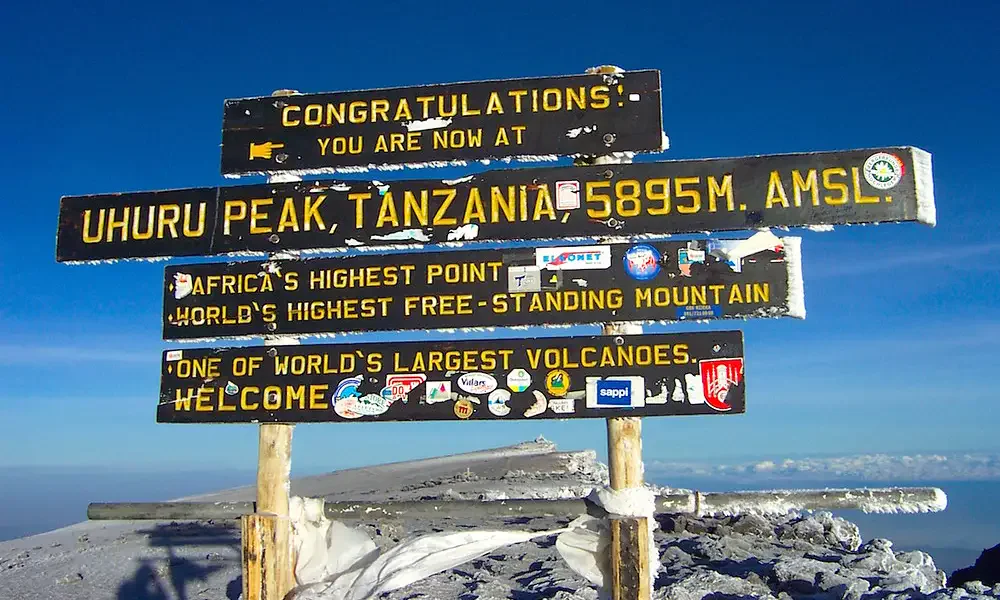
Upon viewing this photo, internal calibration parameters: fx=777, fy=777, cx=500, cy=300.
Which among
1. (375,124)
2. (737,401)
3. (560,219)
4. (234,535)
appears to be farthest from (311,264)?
(234,535)

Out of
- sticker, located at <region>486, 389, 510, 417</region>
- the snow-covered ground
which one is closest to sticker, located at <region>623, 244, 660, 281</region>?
sticker, located at <region>486, 389, 510, 417</region>

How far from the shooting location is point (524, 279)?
5234 millimetres

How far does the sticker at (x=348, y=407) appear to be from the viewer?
537 cm

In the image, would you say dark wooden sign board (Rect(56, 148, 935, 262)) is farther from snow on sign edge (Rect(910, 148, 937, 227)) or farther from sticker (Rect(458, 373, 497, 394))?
sticker (Rect(458, 373, 497, 394))

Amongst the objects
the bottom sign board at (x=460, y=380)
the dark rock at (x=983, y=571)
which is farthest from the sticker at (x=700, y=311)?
the dark rock at (x=983, y=571)

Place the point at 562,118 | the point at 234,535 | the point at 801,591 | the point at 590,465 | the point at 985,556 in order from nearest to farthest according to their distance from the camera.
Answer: the point at 562,118, the point at 801,591, the point at 985,556, the point at 234,535, the point at 590,465

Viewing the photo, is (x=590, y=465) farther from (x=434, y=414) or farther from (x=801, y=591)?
(x=434, y=414)

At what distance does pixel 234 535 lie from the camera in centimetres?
1052

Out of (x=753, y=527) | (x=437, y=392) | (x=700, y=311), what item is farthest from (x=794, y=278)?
(x=753, y=527)

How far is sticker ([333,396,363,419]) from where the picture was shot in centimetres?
537

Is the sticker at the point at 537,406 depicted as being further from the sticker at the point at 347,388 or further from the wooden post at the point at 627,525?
the sticker at the point at 347,388

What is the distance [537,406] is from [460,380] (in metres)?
0.55

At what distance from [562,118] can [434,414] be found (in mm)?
2249

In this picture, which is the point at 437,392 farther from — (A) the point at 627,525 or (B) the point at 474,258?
(A) the point at 627,525
